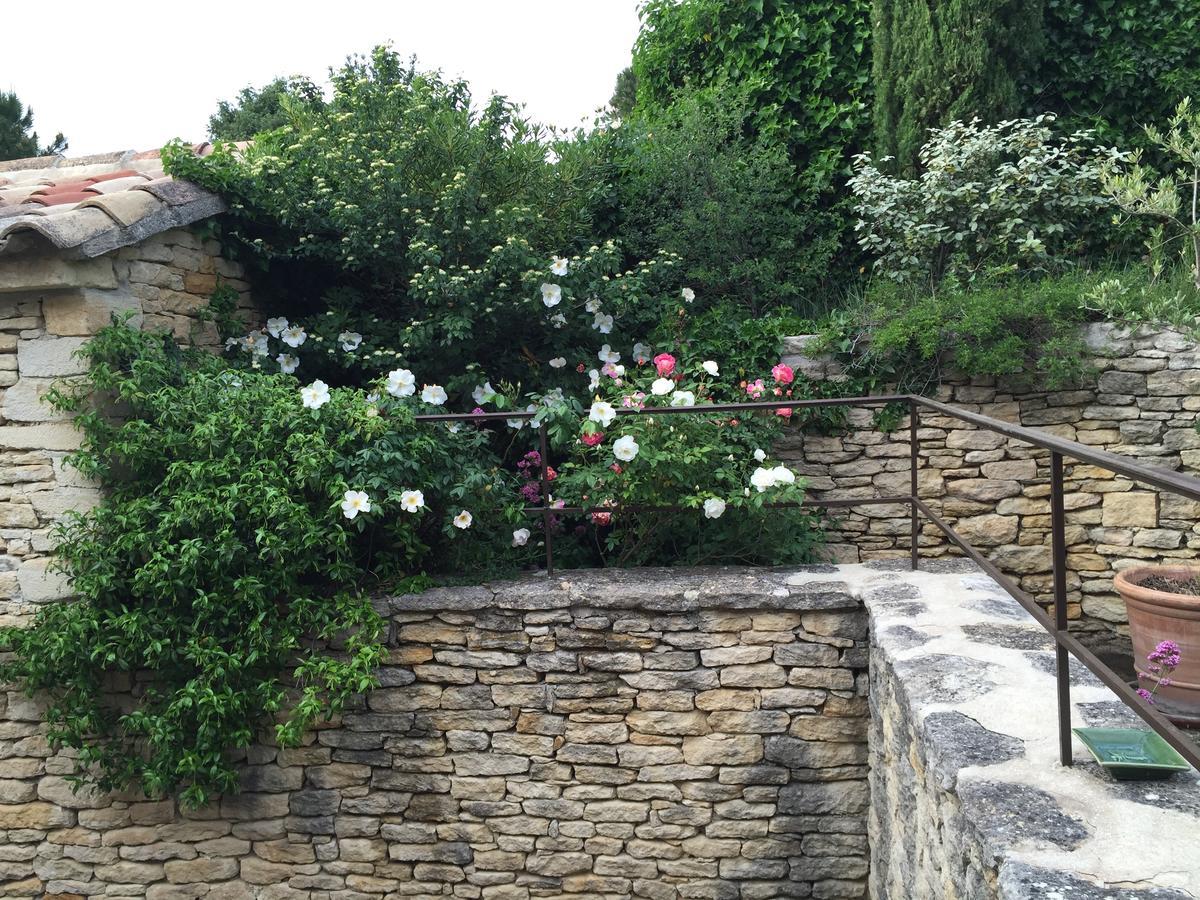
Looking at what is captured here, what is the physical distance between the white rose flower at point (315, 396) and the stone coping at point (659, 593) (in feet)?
2.80

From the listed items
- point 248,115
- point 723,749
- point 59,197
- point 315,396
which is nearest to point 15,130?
point 248,115

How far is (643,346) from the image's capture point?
193 inches

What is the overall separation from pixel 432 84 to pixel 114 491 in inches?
117

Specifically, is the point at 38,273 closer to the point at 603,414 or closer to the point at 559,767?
the point at 603,414

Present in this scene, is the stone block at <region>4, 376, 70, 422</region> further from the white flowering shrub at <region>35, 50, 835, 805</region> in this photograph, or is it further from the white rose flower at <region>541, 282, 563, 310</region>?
the white rose flower at <region>541, 282, 563, 310</region>

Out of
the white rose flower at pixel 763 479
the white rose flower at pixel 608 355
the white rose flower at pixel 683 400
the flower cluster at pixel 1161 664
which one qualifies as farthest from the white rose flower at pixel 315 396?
the flower cluster at pixel 1161 664

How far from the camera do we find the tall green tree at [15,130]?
43.0ft

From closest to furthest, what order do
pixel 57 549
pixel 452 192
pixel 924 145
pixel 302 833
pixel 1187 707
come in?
pixel 1187 707
pixel 57 549
pixel 302 833
pixel 452 192
pixel 924 145

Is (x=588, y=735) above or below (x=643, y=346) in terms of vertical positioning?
below

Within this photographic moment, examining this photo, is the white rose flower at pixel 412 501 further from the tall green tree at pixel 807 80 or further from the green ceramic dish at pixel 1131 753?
the tall green tree at pixel 807 80

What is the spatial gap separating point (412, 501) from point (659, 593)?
105 centimetres

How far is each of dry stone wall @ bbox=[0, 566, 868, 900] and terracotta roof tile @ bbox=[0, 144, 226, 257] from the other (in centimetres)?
190

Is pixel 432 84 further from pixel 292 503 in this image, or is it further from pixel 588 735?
pixel 588 735

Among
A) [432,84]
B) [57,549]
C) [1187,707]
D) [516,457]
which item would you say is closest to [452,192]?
[432,84]
